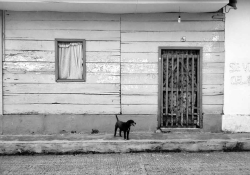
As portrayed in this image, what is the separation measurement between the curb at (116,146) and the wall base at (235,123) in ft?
3.99

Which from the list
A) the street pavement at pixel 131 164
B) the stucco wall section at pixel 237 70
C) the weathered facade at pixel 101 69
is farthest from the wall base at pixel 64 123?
the stucco wall section at pixel 237 70

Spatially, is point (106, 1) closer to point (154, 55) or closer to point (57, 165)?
point (154, 55)

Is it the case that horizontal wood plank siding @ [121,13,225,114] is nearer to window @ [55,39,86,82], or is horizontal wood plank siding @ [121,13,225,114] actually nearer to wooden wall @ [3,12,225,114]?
wooden wall @ [3,12,225,114]

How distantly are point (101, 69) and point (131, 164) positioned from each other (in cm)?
305

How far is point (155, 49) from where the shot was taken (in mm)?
7449

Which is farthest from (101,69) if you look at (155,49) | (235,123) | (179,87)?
(235,123)

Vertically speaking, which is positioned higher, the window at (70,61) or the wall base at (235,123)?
the window at (70,61)

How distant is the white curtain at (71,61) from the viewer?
7492mm

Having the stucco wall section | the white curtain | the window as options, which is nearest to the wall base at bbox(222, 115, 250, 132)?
the stucco wall section

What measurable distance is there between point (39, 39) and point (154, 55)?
10.4ft

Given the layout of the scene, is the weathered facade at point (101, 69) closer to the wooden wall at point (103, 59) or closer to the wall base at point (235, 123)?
the wooden wall at point (103, 59)

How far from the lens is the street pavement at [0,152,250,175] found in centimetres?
483

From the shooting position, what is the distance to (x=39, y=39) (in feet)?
24.1

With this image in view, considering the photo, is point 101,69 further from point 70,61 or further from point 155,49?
point 155,49
